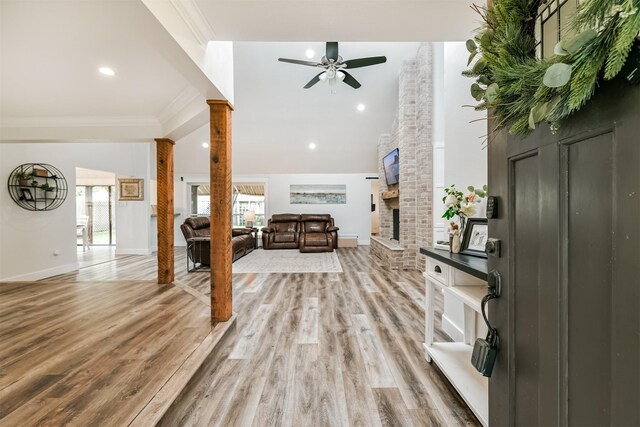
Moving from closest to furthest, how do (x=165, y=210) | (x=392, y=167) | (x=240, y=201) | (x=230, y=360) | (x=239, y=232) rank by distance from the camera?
(x=230, y=360) → (x=165, y=210) → (x=392, y=167) → (x=239, y=232) → (x=240, y=201)

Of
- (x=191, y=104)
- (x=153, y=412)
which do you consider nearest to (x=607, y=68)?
(x=153, y=412)

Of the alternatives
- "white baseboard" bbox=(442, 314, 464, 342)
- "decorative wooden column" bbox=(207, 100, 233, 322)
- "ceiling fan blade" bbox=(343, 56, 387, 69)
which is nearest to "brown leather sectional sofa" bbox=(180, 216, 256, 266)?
"decorative wooden column" bbox=(207, 100, 233, 322)

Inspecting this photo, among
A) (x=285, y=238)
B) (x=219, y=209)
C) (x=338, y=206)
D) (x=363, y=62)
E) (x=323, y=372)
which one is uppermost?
(x=363, y=62)

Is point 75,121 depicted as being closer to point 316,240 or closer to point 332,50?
point 332,50

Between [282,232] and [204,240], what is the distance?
3194mm

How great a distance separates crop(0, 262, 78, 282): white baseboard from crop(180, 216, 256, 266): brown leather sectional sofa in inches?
78.8

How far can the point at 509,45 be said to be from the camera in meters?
0.83

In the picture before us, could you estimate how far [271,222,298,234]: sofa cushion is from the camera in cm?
808

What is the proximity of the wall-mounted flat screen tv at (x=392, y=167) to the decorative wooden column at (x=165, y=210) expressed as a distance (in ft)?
13.9

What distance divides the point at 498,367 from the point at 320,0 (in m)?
2.02

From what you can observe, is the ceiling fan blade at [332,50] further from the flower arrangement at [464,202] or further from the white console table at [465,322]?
the white console table at [465,322]

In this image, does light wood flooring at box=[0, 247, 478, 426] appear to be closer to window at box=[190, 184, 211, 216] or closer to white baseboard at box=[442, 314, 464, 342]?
white baseboard at box=[442, 314, 464, 342]

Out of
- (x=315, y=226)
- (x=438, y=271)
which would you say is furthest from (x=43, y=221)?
(x=438, y=271)

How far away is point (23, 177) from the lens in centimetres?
425
